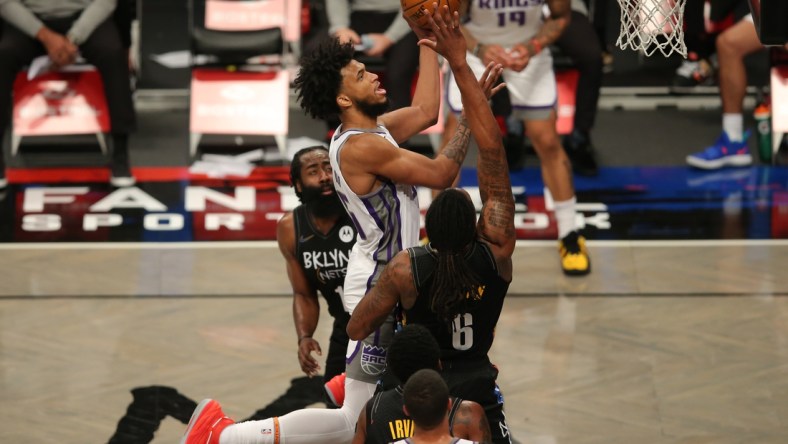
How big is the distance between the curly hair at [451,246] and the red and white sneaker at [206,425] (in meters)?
1.22

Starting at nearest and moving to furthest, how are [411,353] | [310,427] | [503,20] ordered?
[411,353]
[310,427]
[503,20]

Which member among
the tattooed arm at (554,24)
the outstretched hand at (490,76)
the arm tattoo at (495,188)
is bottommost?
the arm tattoo at (495,188)

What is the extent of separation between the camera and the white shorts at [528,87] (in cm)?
743

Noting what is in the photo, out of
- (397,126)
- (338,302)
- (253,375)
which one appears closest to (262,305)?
(253,375)

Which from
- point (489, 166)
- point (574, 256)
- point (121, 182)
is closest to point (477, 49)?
point (574, 256)

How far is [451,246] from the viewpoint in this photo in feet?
13.8

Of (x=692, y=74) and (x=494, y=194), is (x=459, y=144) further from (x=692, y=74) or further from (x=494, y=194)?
(x=692, y=74)

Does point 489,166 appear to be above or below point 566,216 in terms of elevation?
above

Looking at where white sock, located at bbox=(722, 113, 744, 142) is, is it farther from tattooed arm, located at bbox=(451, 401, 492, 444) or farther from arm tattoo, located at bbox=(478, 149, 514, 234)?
tattooed arm, located at bbox=(451, 401, 492, 444)

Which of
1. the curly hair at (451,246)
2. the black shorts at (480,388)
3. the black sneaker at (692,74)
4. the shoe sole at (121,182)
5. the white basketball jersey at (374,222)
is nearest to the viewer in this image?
the curly hair at (451,246)

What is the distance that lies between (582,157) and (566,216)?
5.40ft

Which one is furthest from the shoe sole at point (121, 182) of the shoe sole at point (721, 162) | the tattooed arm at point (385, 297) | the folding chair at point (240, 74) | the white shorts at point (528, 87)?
the tattooed arm at point (385, 297)

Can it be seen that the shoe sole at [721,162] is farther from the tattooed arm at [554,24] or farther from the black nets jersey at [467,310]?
the black nets jersey at [467,310]

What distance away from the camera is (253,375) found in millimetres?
6199
